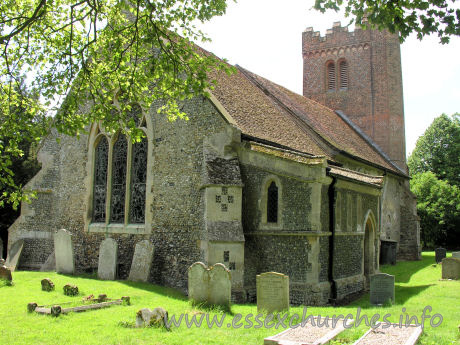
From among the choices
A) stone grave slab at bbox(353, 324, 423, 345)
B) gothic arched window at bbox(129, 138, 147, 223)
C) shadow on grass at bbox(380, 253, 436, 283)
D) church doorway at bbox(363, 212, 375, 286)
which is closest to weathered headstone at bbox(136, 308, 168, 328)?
stone grave slab at bbox(353, 324, 423, 345)

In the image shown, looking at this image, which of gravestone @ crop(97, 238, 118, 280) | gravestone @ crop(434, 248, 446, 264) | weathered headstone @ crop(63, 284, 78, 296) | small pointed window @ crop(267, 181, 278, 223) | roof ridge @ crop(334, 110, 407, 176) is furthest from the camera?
roof ridge @ crop(334, 110, 407, 176)

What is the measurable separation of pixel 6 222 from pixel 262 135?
17.5 metres

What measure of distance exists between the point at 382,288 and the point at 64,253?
10.2m

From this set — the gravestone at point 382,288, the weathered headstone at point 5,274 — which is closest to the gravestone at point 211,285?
the gravestone at point 382,288

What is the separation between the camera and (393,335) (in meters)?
7.36

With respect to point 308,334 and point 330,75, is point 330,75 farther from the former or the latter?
point 308,334

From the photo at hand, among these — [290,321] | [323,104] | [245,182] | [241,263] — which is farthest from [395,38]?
[290,321]

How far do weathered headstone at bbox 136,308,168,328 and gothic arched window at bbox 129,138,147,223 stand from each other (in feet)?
23.5

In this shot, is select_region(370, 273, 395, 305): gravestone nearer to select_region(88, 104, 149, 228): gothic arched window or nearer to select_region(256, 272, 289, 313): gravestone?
select_region(256, 272, 289, 313): gravestone

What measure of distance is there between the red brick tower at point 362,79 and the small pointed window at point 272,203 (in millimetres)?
16880

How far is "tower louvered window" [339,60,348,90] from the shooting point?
29.8m

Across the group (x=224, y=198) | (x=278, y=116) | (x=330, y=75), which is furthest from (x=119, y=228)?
(x=330, y=75)

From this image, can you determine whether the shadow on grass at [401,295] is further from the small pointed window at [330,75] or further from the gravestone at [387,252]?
the small pointed window at [330,75]

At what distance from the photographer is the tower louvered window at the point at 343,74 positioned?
2977 centimetres
